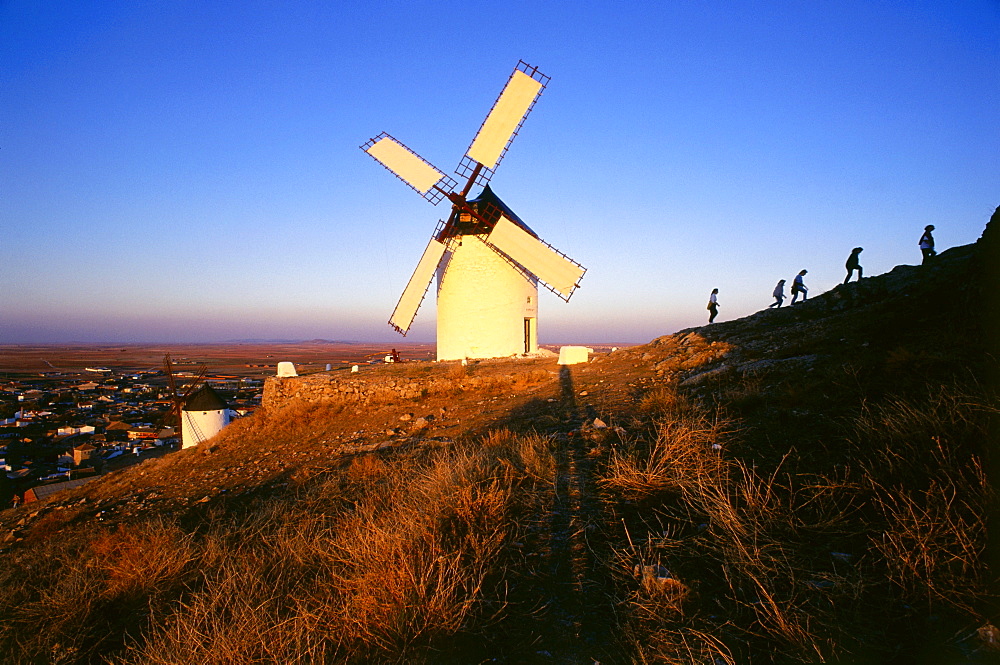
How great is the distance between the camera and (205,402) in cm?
1936

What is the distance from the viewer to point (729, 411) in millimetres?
5355

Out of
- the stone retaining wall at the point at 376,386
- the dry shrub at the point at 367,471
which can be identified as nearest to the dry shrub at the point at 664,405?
the dry shrub at the point at 367,471

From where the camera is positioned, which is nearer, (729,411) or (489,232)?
(729,411)

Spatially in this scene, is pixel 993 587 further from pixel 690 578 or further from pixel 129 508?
pixel 129 508

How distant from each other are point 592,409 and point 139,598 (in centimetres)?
587

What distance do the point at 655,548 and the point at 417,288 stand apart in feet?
49.4

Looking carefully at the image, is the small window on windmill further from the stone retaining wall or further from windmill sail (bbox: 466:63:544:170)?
the stone retaining wall

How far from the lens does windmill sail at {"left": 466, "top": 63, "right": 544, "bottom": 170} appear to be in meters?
16.0

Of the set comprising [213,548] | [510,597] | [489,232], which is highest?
[489,232]

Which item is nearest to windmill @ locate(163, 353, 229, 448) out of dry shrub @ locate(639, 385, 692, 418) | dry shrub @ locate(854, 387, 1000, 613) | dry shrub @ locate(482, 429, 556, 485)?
dry shrub @ locate(482, 429, 556, 485)

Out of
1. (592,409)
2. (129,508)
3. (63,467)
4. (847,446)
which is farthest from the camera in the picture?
(63,467)

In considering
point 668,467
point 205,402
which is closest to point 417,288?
point 205,402

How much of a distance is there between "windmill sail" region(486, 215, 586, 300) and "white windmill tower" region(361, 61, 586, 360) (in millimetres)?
33

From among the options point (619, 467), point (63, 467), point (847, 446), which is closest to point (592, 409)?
point (619, 467)
